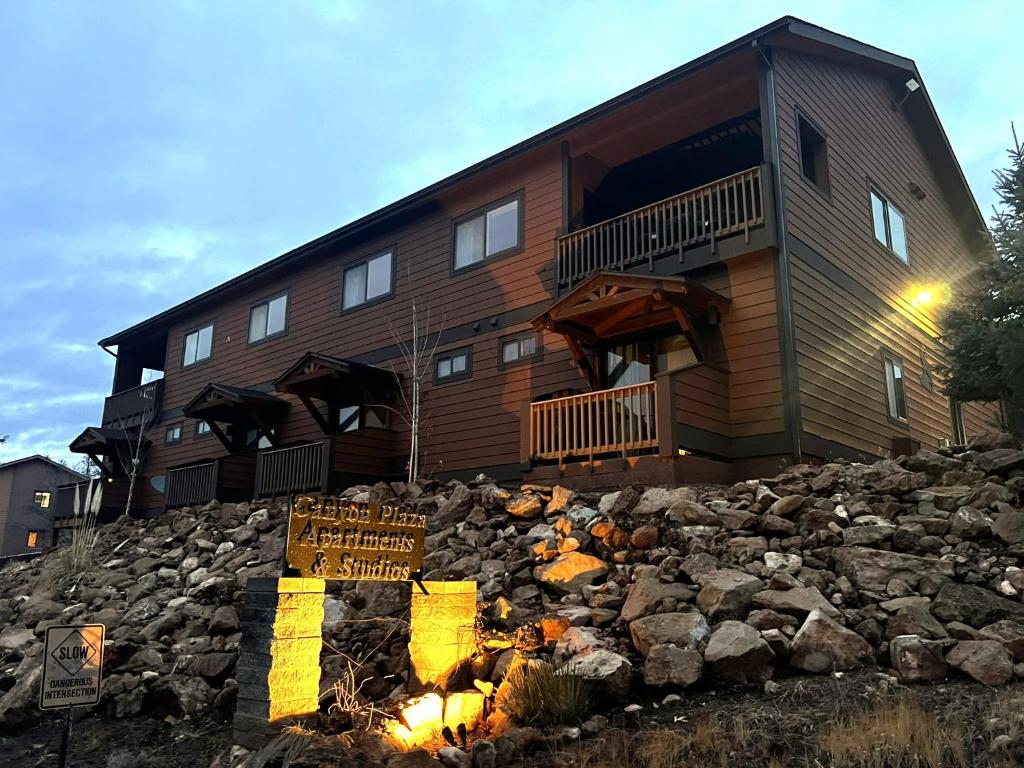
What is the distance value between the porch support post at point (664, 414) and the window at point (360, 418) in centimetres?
818

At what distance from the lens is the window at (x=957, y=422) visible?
18.1m

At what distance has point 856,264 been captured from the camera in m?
15.0

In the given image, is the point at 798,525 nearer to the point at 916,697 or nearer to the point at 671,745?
the point at 916,697

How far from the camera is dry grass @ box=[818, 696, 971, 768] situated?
4.50 metres

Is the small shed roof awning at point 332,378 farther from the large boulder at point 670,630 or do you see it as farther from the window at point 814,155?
the large boulder at point 670,630

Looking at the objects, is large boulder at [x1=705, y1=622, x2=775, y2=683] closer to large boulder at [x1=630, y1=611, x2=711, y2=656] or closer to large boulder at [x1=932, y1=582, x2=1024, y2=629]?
large boulder at [x1=630, y1=611, x2=711, y2=656]

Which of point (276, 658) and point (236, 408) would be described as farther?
point (236, 408)

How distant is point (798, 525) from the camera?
8711mm

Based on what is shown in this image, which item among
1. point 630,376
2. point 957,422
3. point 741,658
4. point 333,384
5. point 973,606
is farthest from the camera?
point 333,384

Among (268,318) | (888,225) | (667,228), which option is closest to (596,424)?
(667,228)

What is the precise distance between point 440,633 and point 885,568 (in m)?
4.07

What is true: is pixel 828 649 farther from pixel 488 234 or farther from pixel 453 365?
pixel 488 234

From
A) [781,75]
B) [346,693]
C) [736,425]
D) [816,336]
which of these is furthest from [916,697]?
[781,75]

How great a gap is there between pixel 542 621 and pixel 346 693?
78.7 inches
